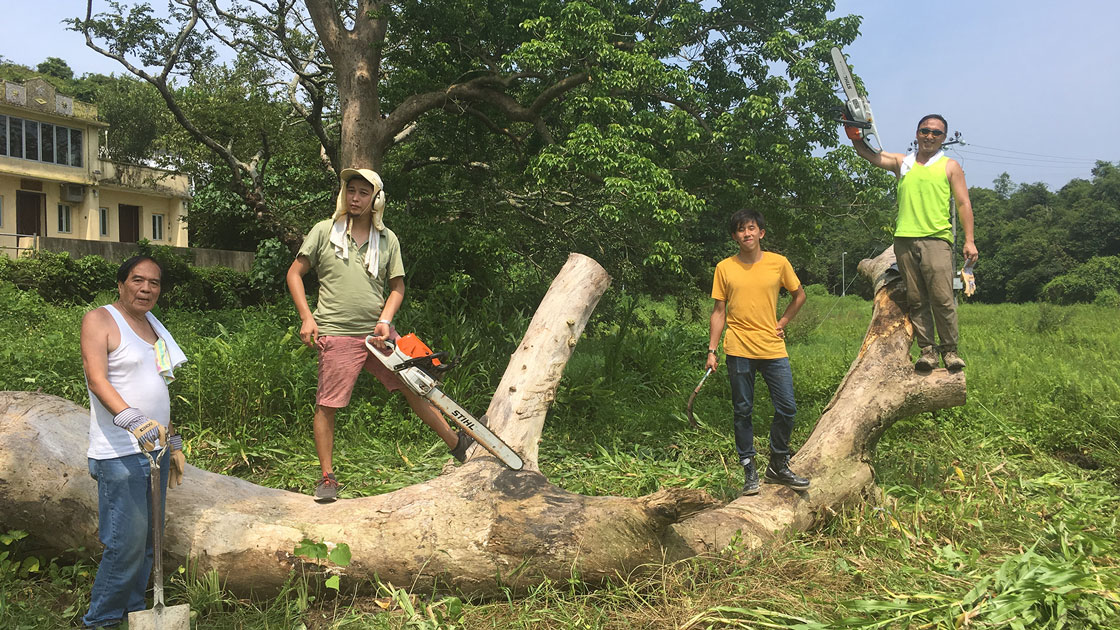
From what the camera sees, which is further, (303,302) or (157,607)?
(303,302)

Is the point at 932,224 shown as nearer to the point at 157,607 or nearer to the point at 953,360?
the point at 953,360

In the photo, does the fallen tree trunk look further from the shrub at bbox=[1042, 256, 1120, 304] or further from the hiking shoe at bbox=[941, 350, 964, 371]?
the shrub at bbox=[1042, 256, 1120, 304]

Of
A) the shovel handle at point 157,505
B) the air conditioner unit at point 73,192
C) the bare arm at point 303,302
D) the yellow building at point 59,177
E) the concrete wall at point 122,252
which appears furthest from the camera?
the air conditioner unit at point 73,192

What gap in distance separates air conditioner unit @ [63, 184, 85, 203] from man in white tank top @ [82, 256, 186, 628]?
26572 mm

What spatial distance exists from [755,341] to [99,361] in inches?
120

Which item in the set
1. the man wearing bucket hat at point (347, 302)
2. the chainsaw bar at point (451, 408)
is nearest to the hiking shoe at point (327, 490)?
the man wearing bucket hat at point (347, 302)

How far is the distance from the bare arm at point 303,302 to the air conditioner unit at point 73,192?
2597 cm

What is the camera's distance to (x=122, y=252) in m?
18.7

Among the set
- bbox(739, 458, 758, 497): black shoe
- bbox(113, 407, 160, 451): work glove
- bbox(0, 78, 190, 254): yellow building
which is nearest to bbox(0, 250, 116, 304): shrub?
bbox(0, 78, 190, 254): yellow building

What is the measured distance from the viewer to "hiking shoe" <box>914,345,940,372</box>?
4223 mm

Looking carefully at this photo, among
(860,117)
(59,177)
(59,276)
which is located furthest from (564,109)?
(59,177)

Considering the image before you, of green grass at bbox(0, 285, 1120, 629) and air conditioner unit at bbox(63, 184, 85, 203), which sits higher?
air conditioner unit at bbox(63, 184, 85, 203)

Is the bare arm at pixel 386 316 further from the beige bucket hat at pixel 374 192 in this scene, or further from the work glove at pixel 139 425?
the work glove at pixel 139 425

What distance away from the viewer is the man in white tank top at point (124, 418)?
2607 millimetres
